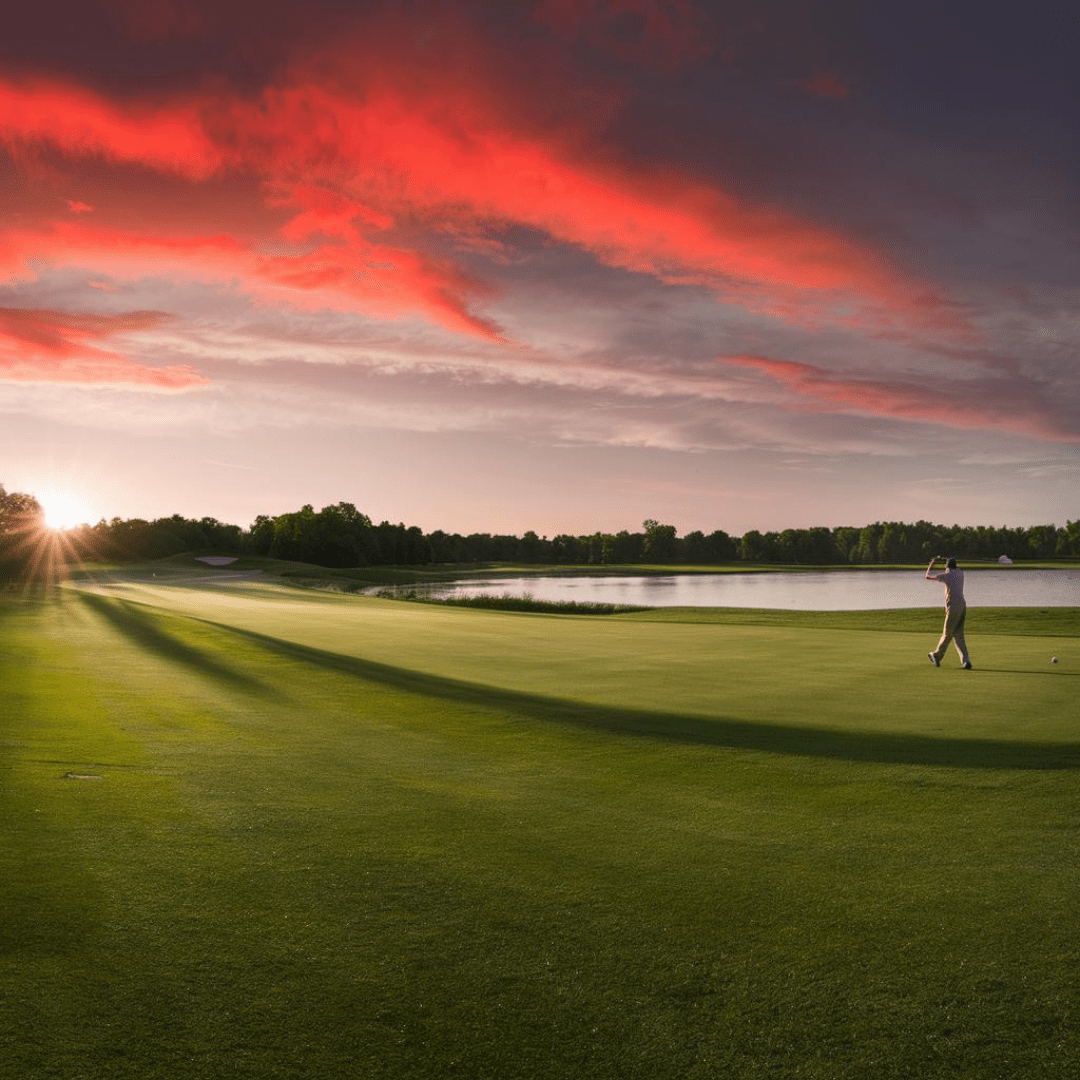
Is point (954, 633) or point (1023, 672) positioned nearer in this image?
point (1023, 672)

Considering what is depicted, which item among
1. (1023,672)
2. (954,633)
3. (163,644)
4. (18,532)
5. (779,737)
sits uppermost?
(18,532)

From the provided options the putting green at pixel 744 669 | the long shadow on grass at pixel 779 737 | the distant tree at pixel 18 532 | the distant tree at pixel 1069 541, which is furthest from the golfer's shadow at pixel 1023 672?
the distant tree at pixel 1069 541

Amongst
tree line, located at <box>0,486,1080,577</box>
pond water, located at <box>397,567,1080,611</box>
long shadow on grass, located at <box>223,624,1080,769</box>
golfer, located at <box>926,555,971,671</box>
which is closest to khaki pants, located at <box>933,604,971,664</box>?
golfer, located at <box>926,555,971,671</box>

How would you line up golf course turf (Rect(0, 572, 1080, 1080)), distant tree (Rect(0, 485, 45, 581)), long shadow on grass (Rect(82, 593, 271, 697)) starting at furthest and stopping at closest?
distant tree (Rect(0, 485, 45, 581))
long shadow on grass (Rect(82, 593, 271, 697))
golf course turf (Rect(0, 572, 1080, 1080))

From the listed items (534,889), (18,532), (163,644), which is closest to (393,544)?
(18,532)

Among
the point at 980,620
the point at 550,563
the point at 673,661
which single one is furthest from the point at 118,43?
the point at 550,563

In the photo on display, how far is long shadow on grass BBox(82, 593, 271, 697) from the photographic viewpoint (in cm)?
1465

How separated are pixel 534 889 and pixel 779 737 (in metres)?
5.88

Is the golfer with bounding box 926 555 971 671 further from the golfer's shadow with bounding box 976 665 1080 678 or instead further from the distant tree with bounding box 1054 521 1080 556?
the distant tree with bounding box 1054 521 1080 556

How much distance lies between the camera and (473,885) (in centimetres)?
545

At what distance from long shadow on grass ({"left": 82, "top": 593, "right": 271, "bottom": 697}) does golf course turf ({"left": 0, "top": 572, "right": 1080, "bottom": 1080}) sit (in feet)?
6.95

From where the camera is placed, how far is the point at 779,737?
34.2ft

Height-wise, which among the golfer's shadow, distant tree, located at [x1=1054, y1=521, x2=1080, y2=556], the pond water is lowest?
the pond water

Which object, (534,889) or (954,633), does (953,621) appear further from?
(534,889)
